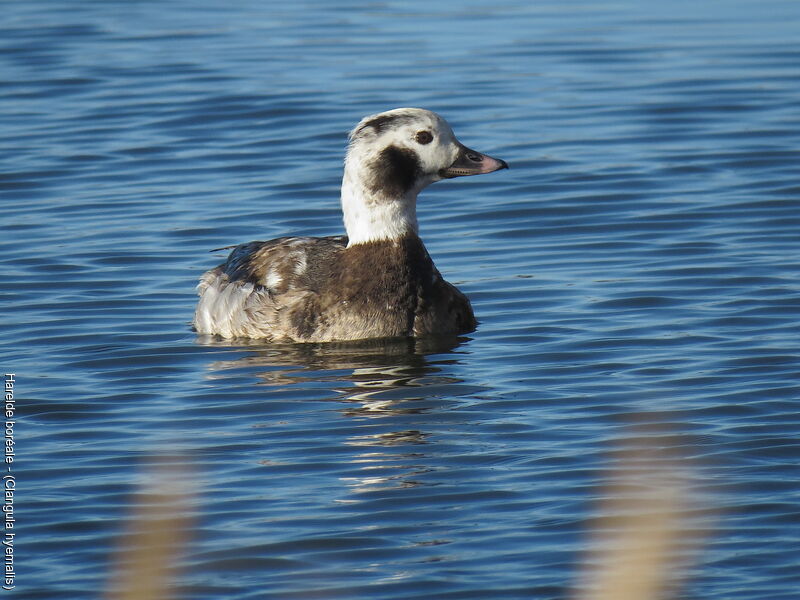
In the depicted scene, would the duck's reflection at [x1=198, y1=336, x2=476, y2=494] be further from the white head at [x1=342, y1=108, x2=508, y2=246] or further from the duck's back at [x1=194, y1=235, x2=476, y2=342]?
the white head at [x1=342, y1=108, x2=508, y2=246]

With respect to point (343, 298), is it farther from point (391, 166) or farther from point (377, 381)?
point (377, 381)

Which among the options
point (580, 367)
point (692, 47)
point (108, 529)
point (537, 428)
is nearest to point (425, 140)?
point (580, 367)

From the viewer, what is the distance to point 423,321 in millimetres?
9906

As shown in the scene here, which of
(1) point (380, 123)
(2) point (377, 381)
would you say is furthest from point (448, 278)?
(2) point (377, 381)

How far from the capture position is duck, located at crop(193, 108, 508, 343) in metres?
9.90

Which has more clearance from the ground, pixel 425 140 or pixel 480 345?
pixel 425 140

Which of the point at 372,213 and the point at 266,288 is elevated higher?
the point at 372,213

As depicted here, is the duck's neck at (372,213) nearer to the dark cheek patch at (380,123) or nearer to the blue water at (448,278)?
the dark cheek patch at (380,123)

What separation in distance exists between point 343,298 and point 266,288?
1.79ft

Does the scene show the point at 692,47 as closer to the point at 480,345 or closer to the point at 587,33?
the point at 587,33

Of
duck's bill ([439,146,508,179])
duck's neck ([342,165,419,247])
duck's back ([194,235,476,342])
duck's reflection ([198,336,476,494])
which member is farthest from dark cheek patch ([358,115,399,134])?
duck's reflection ([198,336,476,494])

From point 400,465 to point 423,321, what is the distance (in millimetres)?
2485

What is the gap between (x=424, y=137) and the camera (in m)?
10.0

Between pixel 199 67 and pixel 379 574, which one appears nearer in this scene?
pixel 379 574
